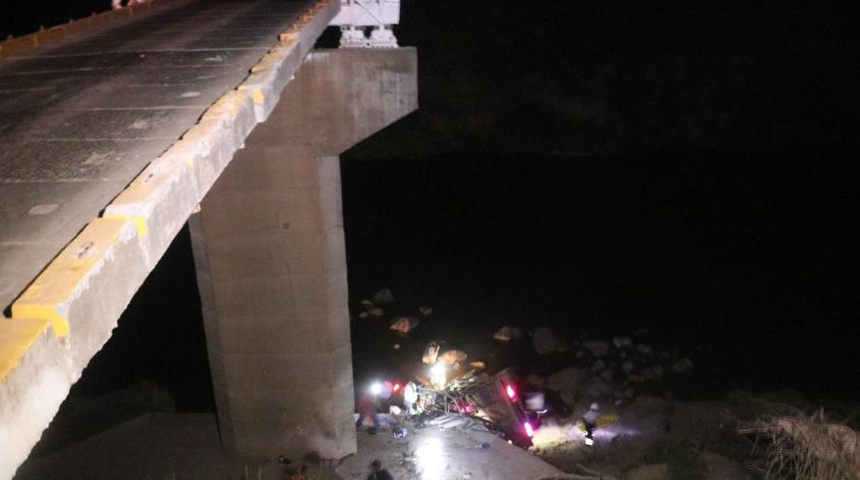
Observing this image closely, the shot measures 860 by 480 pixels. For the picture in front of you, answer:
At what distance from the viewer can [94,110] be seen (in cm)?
390

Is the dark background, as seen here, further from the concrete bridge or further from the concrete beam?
the concrete beam

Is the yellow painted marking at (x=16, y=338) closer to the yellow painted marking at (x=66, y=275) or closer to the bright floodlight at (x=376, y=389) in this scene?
the yellow painted marking at (x=66, y=275)

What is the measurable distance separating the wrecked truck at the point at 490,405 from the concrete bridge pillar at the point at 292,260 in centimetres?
196

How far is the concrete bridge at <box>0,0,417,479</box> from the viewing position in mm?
1934

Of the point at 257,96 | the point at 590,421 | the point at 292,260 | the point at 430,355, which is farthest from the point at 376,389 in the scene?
the point at 257,96

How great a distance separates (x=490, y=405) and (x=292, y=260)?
Result: 177 inches

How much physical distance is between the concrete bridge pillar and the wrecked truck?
6.44ft

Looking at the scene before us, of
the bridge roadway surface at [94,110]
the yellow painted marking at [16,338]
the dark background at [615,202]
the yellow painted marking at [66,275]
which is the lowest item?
the dark background at [615,202]

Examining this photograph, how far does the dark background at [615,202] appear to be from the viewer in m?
14.5

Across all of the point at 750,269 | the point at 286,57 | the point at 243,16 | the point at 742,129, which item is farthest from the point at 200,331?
the point at 742,129

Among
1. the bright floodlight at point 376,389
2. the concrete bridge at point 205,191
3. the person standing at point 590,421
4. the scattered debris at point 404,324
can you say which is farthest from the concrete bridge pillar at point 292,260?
the scattered debris at point 404,324

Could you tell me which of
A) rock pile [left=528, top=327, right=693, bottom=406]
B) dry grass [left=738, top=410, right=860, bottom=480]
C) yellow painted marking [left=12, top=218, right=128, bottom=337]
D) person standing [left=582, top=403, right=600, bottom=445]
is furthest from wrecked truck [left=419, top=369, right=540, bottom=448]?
yellow painted marking [left=12, top=218, right=128, bottom=337]

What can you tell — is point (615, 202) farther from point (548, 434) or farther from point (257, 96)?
point (257, 96)

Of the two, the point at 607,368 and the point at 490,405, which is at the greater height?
the point at 490,405
